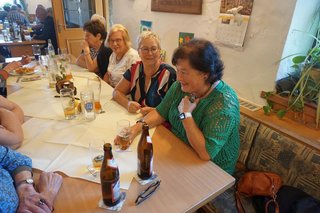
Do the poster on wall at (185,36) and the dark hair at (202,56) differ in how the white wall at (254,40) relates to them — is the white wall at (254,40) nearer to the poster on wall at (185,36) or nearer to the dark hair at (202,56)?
the poster on wall at (185,36)

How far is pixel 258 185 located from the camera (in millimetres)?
1220

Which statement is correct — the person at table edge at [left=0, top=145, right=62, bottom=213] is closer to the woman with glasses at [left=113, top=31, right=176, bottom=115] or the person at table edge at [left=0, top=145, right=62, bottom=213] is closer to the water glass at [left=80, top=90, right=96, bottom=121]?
the water glass at [left=80, top=90, right=96, bottom=121]

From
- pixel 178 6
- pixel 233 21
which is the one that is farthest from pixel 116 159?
pixel 178 6

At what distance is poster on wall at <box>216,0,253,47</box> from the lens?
5.69 ft

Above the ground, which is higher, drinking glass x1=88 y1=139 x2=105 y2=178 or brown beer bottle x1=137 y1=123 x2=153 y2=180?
brown beer bottle x1=137 y1=123 x2=153 y2=180

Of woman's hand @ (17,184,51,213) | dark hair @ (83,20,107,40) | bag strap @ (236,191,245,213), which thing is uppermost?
dark hair @ (83,20,107,40)

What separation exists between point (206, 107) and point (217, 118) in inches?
4.5

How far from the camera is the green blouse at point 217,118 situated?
1.07 metres

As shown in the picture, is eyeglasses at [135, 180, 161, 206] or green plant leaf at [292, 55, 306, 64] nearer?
eyeglasses at [135, 180, 161, 206]

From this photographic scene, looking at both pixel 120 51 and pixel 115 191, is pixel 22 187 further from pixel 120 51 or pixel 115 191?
pixel 120 51

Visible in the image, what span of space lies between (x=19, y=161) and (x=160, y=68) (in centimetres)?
112

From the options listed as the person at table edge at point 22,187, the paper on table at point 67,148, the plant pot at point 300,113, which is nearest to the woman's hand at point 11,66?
the paper on table at point 67,148

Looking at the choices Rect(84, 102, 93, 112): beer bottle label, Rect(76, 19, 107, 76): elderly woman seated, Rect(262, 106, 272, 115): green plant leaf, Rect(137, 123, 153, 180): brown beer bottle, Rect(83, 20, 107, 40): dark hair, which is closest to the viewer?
Rect(137, 123, 153, 180): brown beer bottle

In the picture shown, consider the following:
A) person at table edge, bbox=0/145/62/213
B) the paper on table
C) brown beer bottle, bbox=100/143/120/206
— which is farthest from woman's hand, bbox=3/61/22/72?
brown beer bottle, bbox=100/143/120/206
